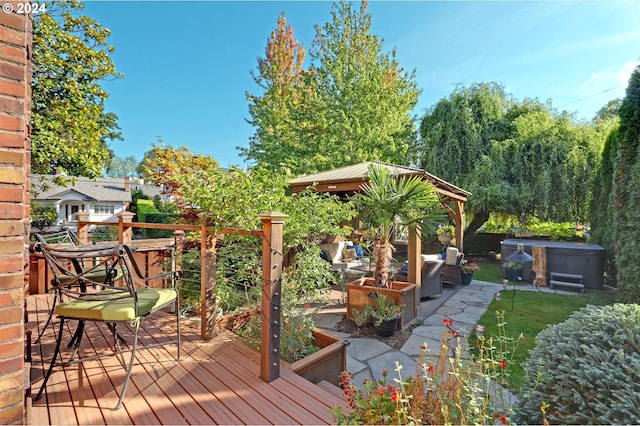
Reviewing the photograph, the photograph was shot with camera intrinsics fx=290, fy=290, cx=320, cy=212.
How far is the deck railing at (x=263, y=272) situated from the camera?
7.22ft

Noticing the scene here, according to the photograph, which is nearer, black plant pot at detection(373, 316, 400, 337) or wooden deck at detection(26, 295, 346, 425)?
wooden deck at detection(26, 295, 346, 425)

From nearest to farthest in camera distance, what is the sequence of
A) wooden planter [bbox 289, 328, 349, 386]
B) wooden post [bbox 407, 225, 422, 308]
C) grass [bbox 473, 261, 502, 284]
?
1. wooden planter [bbox 289, 328, 349, 386]
2. wooden post [bbox 407, 225, 422, 308]
3. grass [bbox 473, 261, 502, 284]

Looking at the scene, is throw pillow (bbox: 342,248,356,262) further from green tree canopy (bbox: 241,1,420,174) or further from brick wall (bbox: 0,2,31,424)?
brick wall (bbox: 0,2,31,424)

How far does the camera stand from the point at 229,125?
1563cm

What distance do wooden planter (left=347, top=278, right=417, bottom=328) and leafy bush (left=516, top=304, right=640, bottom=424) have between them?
246 centimetres

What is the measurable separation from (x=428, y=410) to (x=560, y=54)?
670 cm

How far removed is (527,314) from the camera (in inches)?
190

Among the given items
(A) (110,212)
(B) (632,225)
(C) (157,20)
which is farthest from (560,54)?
(A) (110,212)

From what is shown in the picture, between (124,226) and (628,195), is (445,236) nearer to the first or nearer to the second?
(628,195)

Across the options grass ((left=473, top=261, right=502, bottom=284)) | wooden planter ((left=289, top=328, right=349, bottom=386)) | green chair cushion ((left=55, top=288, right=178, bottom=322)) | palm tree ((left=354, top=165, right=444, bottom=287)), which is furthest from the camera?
grass ((left=473, top=261, right=502, bottom=284))

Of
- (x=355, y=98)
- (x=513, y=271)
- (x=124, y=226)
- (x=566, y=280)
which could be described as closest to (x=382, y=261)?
(x=124, y=226)

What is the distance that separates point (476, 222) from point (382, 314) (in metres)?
8.92

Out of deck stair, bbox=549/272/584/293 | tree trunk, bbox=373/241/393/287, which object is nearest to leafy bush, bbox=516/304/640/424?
tree trunk, bbox=373/241/393/287

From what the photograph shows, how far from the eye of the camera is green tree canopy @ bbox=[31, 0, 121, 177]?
6090 millimetres
